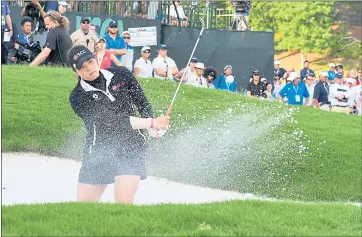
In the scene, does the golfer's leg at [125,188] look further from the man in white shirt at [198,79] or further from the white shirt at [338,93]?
the white shirt at [338,93]

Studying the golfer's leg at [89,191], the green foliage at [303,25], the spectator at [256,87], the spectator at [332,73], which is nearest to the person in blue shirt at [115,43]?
the spectator at [256,87]

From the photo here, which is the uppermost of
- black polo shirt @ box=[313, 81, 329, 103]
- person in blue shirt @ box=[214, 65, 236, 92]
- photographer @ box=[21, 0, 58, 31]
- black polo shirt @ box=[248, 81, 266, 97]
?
photographer @ box=[21, 0, 58, 31]

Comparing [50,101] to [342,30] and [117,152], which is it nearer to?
[117,152]

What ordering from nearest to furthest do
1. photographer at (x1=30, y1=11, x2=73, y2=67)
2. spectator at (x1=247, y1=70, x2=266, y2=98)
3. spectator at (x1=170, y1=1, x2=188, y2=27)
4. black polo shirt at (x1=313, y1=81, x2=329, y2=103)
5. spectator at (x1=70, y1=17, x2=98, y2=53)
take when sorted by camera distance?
photographer at (x1=30, y1=11, x2=73, y2=67) → spectator at (x1=70, y1=17, x2=98, y2=53) → spectator at (x1=247, y1=70, x2=266, y2=98) → black polo shirt at (x1=313, y1=81, x2=329, y2=103) → spectator at (x1=170, y1=1, x2=188, y2=27)

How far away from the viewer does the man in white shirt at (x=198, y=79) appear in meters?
18.2

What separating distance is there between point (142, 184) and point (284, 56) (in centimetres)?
4082

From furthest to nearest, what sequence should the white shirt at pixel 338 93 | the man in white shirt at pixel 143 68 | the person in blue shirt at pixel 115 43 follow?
1. the white shirt at pixel 338 93
2. the man in white shirt at pixel 143 68
3. the person in blue shirt at pixel 115 43

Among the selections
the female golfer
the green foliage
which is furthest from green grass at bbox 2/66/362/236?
the green foliage

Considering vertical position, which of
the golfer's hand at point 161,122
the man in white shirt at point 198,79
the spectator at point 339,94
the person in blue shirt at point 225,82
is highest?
the golfer's hand at point 161,122

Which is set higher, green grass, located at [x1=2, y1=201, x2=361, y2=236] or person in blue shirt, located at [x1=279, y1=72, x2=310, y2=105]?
green grass, located at [x1=2, y1=201, x2=361, y2=236]

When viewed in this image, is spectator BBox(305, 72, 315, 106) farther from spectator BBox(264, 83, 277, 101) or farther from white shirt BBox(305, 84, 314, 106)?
spectator BBox(264, 83, 277, 101)

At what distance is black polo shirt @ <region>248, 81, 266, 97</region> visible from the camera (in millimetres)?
19831

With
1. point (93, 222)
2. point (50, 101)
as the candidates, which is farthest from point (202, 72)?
point (93, 222)

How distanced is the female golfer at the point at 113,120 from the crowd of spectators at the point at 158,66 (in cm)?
508
